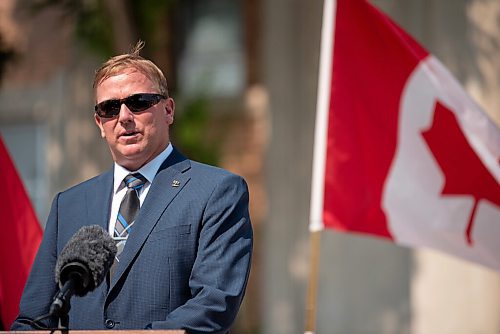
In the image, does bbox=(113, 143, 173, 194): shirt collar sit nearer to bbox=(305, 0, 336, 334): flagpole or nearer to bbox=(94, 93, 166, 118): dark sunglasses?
bbox=(94, 93, 166, 118): dark sunglasses

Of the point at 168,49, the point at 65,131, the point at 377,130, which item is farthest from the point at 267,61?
the point at 377,130

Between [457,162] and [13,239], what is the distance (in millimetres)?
2439

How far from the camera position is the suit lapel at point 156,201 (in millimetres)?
3764

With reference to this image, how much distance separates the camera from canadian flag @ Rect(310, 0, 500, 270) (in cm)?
612

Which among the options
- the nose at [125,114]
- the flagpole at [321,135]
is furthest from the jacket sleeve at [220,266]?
the flagpole at [321,135]

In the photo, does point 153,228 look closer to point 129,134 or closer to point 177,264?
point 177,264

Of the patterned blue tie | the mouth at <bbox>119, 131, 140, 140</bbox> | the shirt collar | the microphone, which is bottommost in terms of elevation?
the microphone

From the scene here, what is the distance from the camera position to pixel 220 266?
365cm

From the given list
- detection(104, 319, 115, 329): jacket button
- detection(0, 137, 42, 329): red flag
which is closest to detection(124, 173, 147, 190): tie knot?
detection(104, 319, 115, 329): jacket button

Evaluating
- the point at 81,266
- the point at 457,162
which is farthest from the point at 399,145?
the point at 81,266

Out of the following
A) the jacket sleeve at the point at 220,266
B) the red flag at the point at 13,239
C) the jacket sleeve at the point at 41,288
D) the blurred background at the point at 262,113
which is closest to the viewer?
the jacket sleeve at the point at 220,266

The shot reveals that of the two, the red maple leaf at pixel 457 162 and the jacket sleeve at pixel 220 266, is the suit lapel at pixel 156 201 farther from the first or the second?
the red maple leaf at pixel 457 162

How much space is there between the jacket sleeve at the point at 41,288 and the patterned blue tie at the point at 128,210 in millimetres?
282

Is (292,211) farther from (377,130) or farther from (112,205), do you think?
(112,205)
